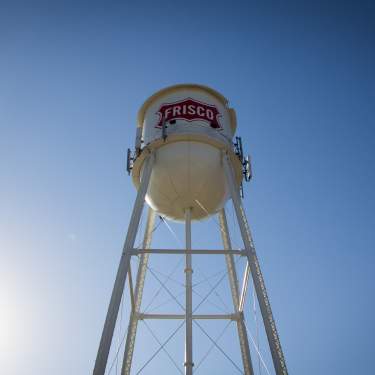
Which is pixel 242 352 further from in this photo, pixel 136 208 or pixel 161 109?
pixel 161 109

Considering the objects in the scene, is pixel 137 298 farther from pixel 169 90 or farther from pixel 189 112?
pixel 169 90

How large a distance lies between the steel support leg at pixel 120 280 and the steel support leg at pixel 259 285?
1900 millimetres

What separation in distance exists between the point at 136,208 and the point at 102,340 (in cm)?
272

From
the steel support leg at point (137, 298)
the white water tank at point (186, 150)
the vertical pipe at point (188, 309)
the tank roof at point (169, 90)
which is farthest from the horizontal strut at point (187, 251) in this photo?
the tank roof at point (169, 90)

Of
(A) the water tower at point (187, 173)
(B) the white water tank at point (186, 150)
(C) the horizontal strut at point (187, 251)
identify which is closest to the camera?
(C) the horizontal strut at point (187, 251)

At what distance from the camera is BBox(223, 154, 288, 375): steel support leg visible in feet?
20.8

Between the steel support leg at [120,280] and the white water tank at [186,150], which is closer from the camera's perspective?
the steel support leg at [120,280]

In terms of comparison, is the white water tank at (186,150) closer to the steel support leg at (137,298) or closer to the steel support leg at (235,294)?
the steel support leg at (137,298)

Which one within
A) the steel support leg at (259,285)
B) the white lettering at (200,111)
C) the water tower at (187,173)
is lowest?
the steel support leg at (259,285)

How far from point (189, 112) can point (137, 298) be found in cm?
486

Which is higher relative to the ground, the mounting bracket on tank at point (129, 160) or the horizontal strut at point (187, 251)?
the mounting bracket on tank at point (129, 160)

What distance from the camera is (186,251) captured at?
775 cm

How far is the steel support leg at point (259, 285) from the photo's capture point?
634 cm

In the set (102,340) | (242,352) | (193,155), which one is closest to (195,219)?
(193,155)
